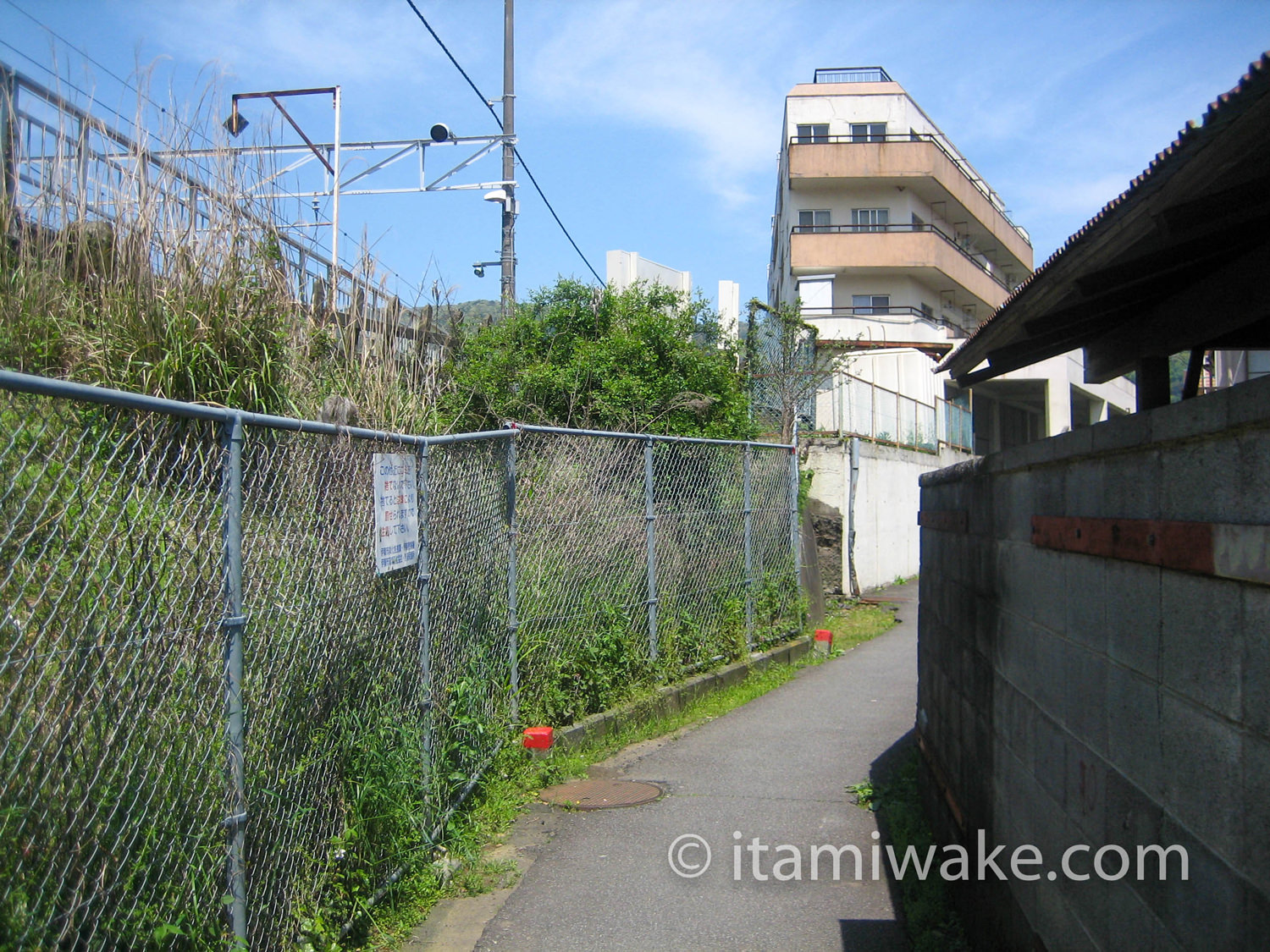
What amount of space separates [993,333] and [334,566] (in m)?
2.67

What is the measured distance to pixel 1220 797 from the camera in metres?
1.97

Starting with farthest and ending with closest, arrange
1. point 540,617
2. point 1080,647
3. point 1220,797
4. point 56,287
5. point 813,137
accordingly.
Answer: point 813,137
point 540,617
point 56,287
point 1080,647
point 1220,797

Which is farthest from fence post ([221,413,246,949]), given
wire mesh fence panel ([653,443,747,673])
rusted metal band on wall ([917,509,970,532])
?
wire mesh fence panel ([653,443,747,673])

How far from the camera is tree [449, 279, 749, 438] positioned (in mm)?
10938

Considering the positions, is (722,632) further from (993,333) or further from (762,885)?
(993,333)

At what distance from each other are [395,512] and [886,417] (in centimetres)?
1642

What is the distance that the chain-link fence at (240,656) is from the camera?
7.83 ft

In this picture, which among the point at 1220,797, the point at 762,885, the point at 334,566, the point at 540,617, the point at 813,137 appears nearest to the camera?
the point at 1220,797

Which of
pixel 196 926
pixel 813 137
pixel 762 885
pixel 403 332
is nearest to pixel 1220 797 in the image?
pixel 196 926

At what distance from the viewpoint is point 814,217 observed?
3581 cm

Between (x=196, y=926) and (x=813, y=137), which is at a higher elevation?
(x=813, y=137)

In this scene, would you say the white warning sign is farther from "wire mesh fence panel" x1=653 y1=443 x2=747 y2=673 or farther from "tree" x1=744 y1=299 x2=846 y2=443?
"tree" x1=744 y1=299 x2=846 y2=443

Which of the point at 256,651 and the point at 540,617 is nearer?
the point at 256,651

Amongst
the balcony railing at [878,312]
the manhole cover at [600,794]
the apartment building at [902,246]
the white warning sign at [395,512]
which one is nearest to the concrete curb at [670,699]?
the manhole cover at [600,794]
